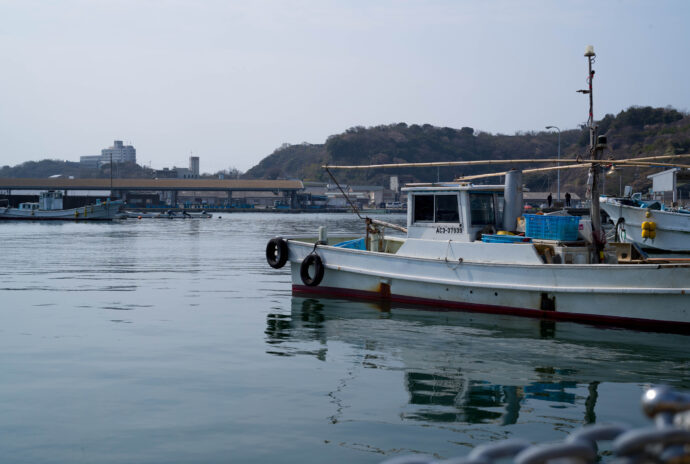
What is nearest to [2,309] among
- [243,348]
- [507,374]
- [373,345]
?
[243,348]

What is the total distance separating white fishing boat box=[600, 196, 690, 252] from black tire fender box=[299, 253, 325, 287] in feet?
56.4

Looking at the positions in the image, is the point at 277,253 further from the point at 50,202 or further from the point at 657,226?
the point at 50,202

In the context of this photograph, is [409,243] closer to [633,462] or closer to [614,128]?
[633,462]

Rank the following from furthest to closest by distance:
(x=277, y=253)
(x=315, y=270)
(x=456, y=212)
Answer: (x=277, y=253)
(x=315, y=270)
(x=456, y=212)

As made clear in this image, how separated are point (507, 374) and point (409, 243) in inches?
263

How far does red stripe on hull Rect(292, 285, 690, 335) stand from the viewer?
13.5 meters

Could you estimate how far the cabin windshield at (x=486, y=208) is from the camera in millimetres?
16828

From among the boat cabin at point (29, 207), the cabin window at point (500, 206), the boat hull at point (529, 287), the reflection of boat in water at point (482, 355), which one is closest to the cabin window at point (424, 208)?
the boat hull at point (529, 287)

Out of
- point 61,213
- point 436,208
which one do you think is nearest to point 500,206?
point 436,208

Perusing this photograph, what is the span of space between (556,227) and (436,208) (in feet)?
10.3

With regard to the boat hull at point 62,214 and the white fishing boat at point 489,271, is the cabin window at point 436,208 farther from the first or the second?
the boat hull at point 62,214

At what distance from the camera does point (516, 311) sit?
15094mm

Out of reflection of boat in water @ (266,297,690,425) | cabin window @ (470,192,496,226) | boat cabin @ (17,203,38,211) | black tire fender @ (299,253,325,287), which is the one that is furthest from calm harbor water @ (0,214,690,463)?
boat cabin @ (17,203,38,211)

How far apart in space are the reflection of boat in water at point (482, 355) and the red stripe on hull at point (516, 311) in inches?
6.4
